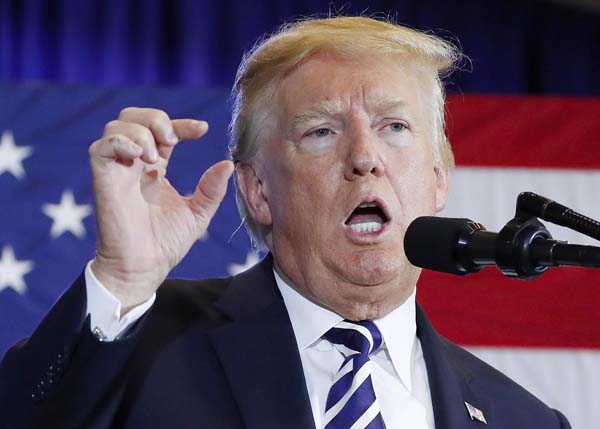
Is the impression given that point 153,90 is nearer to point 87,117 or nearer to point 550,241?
point 87,117

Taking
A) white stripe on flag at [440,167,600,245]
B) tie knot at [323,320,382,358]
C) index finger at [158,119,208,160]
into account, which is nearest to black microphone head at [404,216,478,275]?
index finger at [158,119,208,160]

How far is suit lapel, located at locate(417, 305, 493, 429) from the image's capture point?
76.6 inches

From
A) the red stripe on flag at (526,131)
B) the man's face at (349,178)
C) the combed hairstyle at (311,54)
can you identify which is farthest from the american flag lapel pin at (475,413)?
the red stripe on flag at (526,131)

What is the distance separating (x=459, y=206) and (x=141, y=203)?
1512 mm

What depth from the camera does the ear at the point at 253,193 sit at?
6.97 feet

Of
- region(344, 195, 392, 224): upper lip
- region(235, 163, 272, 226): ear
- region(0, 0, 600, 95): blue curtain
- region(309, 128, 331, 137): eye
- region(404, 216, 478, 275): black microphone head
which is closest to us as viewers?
region(404, 216, 478, 275): black microphone head

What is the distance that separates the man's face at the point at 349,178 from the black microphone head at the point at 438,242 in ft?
1.60

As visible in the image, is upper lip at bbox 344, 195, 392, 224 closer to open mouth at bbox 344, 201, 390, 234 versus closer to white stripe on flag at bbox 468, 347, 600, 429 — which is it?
open mouth at bbox 344, 201, 390, 234

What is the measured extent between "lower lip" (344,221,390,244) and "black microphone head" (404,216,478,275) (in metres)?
0.49

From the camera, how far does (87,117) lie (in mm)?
2811

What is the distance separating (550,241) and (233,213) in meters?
1.65

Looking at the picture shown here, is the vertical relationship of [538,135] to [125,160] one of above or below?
below

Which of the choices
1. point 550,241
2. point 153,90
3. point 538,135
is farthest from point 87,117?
point 550,241

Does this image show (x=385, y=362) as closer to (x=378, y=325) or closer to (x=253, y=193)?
(x=378, y=325)
